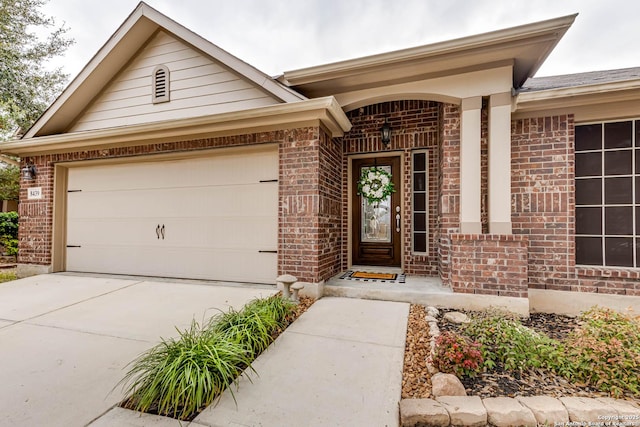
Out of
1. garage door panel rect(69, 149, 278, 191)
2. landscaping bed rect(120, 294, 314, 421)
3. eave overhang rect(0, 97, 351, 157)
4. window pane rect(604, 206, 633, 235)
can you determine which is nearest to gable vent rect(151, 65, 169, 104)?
eave overhang rect(0, 97, 351, 157)

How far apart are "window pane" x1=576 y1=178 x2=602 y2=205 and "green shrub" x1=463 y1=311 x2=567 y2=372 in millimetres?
2363

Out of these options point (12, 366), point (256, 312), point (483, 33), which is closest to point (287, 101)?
point (483, 33)

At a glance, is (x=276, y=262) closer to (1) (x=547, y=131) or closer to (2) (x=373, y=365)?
(2) (x=373, y=365)

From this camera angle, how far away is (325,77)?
397cm

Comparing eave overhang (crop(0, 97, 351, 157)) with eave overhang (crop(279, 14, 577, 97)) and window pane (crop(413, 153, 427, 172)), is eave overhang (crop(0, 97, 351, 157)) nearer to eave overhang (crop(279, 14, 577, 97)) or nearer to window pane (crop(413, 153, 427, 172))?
eave overhang (crop(279, 14, 577, 97))

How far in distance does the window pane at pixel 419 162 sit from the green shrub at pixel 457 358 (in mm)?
3228

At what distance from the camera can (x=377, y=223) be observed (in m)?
5.18

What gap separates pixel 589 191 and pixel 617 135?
774 mm

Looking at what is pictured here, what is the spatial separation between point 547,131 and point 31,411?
18.5ft

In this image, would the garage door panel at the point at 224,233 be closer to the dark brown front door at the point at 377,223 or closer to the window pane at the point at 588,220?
the dark brown front door at the point at 377,223

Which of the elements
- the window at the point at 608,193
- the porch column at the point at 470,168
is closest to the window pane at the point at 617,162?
the window at the point at 608,193

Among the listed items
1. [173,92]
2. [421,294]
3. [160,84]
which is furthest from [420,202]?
[160,84]

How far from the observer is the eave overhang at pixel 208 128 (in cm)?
379

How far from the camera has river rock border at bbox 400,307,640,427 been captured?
1.66 meters
